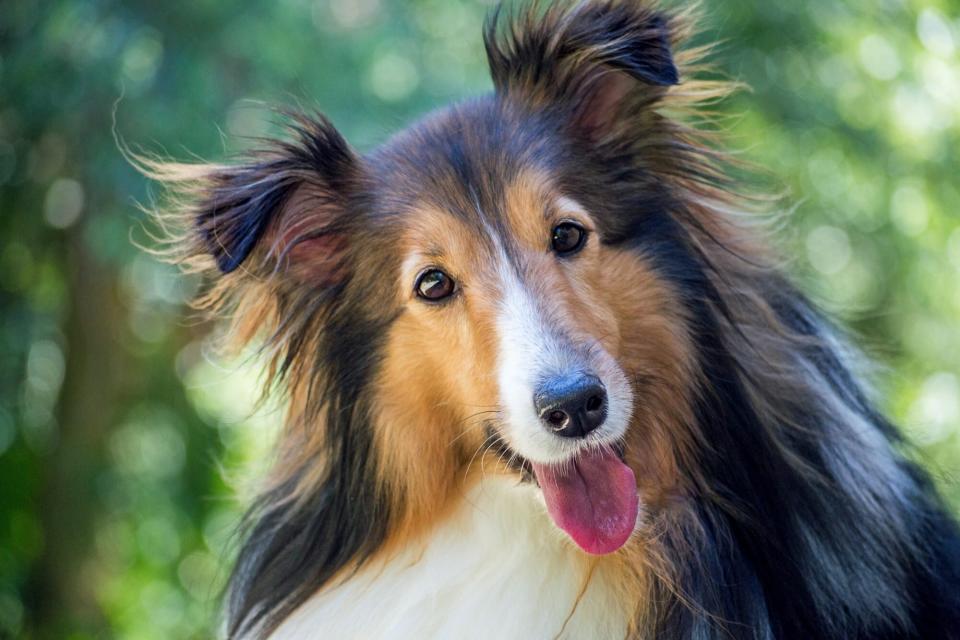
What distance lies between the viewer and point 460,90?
4.54m

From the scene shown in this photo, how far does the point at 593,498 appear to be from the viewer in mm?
2463

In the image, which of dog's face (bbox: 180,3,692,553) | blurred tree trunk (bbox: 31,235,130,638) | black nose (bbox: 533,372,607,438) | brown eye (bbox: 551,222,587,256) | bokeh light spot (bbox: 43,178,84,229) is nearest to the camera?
black nose (bbox: 533,372,607,438)

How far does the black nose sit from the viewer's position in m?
2.27

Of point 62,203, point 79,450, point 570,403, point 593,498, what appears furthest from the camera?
point 79,450

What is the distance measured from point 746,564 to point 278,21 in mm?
2934

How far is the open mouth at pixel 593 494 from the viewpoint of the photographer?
244cm

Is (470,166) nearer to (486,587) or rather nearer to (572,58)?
(572,58)

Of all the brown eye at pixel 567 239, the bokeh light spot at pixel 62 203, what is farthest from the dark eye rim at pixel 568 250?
the bokeh light spot at pixel 62 203

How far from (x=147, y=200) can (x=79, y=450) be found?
2.12 m

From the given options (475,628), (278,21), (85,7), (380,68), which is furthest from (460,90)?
(475,628)

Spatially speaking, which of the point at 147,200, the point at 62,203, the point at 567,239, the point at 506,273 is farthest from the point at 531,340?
the point at 62,203

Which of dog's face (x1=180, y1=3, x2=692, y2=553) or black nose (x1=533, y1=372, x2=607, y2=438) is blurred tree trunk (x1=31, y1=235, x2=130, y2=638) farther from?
black nose (x1=533, y1=372, x2=607, y2=438)

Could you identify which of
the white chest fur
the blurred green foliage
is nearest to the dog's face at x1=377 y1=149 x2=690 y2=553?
the white chest fur

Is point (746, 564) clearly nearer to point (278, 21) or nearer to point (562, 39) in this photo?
point (562, 39)
